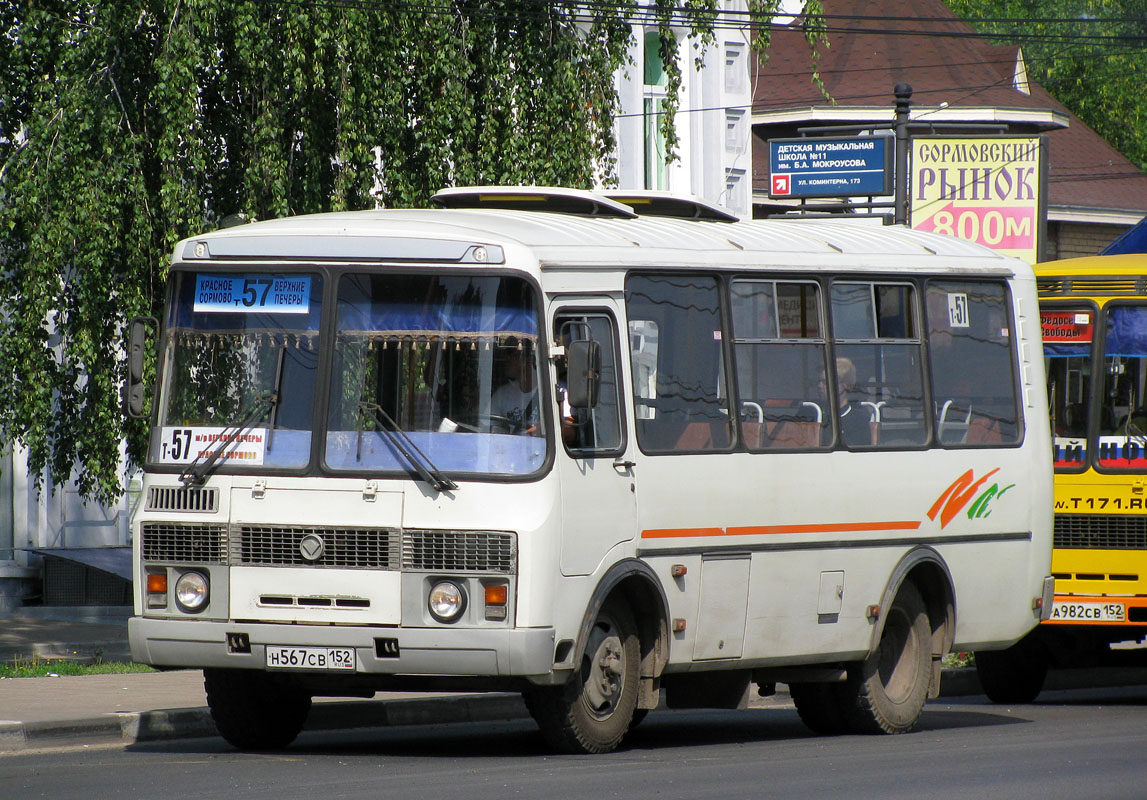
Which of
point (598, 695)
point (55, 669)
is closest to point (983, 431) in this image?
point (598, 695)

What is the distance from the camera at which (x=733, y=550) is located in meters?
11.9

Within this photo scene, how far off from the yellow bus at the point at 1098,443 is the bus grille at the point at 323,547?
6.24 m

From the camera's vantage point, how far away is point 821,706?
43.7 ft

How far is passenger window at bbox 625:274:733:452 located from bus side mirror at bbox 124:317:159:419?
98.3 inches

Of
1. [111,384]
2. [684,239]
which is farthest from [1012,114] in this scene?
[684,239]

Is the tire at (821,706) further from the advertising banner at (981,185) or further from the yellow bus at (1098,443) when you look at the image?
the advertising banner at (981,185)

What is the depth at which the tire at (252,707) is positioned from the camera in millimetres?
11555

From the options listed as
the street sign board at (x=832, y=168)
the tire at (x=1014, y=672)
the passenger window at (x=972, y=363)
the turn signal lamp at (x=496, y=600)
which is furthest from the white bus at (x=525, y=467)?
the street sign board at (x=832, y=168)

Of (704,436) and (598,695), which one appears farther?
(704,436)

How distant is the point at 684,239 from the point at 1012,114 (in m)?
36.3

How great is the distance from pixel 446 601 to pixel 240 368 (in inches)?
65.2

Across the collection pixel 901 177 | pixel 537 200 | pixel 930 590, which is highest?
pixel 901 177

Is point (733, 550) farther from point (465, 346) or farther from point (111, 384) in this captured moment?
point (111, 384)

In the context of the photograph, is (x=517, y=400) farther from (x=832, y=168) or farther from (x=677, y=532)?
(x=832, y=168)
